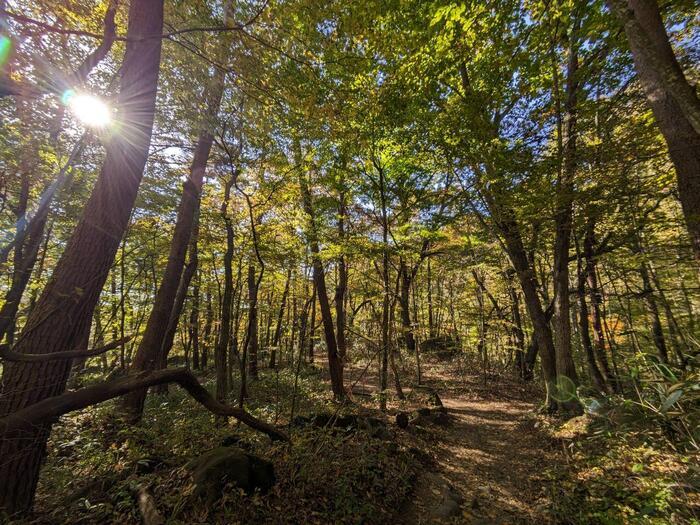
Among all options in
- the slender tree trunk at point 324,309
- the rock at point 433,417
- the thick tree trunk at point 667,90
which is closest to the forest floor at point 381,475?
the rock at point 433,417

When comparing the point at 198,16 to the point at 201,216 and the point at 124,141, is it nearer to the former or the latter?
the point at 124,141

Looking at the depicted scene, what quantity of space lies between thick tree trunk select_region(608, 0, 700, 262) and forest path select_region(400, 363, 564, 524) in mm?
4131

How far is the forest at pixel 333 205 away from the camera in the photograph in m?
3.06

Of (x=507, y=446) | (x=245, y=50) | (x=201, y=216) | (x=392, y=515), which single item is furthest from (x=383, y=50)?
(x=507, y=446)

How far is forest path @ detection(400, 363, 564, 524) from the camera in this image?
13.3 ft

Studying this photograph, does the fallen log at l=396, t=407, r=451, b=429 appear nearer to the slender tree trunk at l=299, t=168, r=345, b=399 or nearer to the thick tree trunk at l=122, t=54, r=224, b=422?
the slender tree trunk at l=299, t=168, r=345, b=399

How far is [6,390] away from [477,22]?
8.57m

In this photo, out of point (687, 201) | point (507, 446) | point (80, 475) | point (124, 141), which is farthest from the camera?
point (507, 446)

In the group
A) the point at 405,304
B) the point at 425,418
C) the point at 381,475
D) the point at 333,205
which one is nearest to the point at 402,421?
the point at 425,418

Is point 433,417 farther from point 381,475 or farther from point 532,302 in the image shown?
point 532,302

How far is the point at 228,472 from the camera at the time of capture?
11.6 feet

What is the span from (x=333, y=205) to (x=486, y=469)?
329 inches

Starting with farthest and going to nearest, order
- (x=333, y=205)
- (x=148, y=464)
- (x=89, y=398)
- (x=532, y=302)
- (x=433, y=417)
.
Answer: (x=333, y=205)
(x=532, y=302)
(x=433, y=417)
(x=148, y=464)
(x=89, y=398)

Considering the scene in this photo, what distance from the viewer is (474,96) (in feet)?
21.8
